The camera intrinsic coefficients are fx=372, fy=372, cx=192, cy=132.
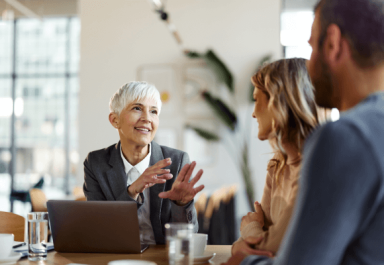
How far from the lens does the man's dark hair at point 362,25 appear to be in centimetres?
77

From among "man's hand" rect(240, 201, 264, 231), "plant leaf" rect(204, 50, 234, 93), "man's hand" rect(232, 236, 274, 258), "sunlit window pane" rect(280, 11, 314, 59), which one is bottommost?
"man's hand" rect(232, 236, 274, 258)

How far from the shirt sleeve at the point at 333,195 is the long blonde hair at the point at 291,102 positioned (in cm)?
61

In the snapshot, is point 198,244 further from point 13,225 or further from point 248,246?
point 13,225

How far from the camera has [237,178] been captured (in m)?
5.46

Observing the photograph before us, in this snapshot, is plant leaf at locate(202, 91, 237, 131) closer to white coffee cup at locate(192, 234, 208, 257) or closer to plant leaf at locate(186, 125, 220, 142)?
plant leaf at locate(186, 125, 220, 142)

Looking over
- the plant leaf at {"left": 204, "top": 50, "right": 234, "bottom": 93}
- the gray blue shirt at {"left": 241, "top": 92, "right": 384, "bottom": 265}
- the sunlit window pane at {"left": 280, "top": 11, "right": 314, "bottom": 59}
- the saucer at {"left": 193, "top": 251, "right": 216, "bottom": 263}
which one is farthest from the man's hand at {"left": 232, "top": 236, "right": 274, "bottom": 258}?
the sunlit window pane at {"left": 280, "top": 11, "right": 314, "bottom": 59}

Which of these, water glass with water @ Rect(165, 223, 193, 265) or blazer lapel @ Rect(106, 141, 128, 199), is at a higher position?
blazer lapel @ Rect(106, 141, 128, 199)

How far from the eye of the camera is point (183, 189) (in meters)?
1.72

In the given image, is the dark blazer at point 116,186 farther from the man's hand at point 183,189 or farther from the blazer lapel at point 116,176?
the man's hand at point 183,189

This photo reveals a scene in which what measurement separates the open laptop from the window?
5.90 m

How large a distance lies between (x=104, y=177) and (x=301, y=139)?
3.65 ft

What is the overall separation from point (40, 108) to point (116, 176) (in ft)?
19.5

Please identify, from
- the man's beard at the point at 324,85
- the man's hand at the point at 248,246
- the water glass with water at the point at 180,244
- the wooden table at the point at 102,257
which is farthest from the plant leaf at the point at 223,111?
the man's beard at the point at 324,85

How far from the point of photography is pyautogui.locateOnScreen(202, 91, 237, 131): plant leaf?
530 centimetres
